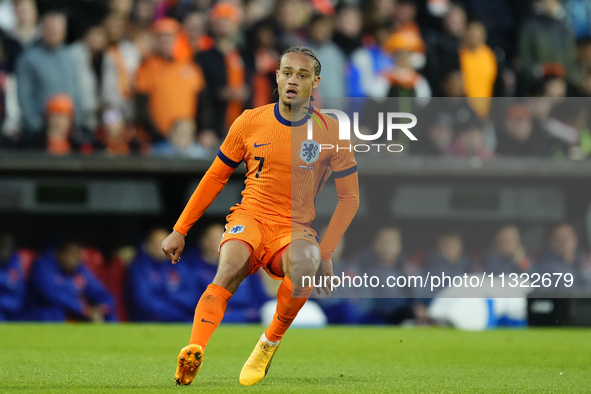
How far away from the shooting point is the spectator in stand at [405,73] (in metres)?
11.0

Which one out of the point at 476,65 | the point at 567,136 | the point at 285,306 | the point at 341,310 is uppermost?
the point at 476,65

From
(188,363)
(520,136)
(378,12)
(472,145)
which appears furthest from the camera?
(378,12)

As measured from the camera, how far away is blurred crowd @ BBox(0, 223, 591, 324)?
10055 millimetres

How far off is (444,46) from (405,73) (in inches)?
52.3

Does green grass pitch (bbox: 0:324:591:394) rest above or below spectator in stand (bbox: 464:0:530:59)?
below

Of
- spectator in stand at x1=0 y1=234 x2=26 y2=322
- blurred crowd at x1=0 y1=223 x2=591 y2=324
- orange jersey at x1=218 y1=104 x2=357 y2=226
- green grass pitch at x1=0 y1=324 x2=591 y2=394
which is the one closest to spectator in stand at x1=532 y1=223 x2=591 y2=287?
blurred crowd at x1=0 y1=223 x2=591 y2=324

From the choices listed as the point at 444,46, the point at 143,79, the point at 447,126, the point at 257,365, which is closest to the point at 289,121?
the point at 257,365

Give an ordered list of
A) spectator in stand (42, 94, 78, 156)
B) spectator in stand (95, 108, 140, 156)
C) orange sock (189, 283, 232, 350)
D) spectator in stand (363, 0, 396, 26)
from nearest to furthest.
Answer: orange sock (189, 283, 232, 350), spectator in stand (42, 94, 78, 156), spectator in stand (95, 108, 140, 156), spectator in stand (363, 0, 396, 26)

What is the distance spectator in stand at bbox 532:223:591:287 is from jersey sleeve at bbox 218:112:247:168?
18.6 ft

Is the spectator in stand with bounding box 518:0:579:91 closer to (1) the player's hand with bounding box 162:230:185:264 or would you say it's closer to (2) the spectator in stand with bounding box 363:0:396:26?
(2) the spectator in stand with bounding box 363:0:396:26

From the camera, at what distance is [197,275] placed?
10.7m

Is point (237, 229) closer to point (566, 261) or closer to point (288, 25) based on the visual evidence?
point (566, 261)

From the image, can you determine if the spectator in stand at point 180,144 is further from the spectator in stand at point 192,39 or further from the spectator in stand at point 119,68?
the spectator in stand at point 192,39

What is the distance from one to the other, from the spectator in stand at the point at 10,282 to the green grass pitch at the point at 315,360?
76 centimetres
